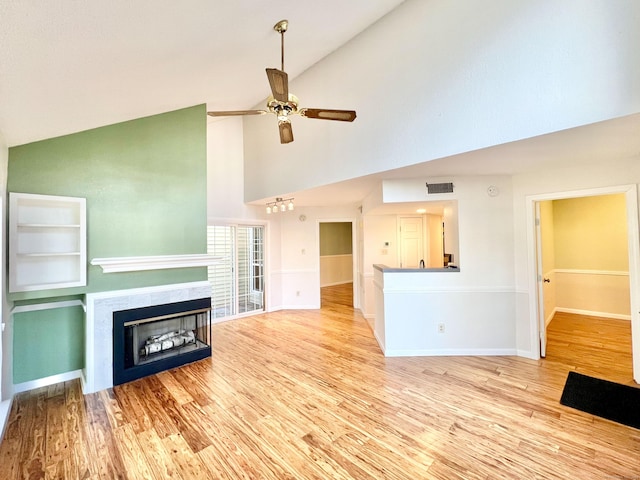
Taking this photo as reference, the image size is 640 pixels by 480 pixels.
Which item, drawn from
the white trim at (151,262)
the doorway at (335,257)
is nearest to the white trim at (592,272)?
the doorway at (335,257)

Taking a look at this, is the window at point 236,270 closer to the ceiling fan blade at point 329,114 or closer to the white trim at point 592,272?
the ceiling fan blade at point 329,114

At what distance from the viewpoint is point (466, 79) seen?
251cm

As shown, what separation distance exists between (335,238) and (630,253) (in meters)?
7.32

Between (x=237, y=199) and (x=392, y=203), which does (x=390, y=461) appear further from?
(x=237, y=199)

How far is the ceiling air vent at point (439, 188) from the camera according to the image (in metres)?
3.61

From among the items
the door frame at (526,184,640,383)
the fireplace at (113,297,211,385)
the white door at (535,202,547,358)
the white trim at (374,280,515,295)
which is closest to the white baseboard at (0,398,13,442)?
the fireplace at (113,297,211,385)

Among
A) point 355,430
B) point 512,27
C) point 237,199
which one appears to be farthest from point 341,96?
point 355,430

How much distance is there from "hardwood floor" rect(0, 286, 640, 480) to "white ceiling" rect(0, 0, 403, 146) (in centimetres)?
248

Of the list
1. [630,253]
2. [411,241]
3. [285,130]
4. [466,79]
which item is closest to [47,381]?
[285,130]

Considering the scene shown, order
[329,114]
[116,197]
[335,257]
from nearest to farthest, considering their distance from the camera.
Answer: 1. [329,114]
2. [116,197]
3. [335,257]

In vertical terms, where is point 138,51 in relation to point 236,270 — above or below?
above

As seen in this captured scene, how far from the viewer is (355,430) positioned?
7.16ft

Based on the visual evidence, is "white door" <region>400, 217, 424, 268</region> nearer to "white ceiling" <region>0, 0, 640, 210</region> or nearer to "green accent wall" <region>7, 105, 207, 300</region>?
"white ceiling" <region>0, 0, 640, 210</region>

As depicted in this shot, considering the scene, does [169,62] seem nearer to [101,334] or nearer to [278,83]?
[278,83]
